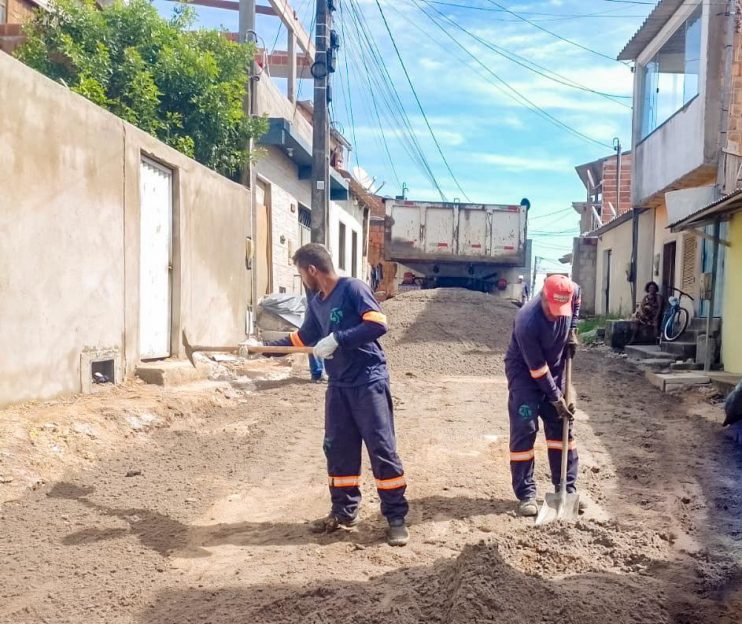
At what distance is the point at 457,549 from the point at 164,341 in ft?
17.8

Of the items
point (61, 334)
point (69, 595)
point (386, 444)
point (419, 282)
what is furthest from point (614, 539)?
point (419, 282)

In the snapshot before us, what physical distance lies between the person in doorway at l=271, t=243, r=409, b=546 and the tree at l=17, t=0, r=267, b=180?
628 cm

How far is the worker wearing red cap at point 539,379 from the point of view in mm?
4168

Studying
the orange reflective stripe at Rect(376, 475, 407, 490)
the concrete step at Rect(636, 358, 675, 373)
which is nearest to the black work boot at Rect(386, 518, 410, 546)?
the orange reflective stripe at Rect(376, 475, 407, 490)

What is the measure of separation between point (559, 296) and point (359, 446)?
1554 mm

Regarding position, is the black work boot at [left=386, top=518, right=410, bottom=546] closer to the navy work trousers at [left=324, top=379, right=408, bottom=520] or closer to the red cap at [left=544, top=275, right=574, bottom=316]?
the navy work trousers at [left=324, top=379, right=408, bottom=520]

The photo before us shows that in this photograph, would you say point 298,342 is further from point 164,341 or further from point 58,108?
point 164,341

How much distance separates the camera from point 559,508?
4066mm

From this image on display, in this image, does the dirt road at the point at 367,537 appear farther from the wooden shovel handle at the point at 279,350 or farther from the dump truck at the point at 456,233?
the dump truck at the point at 456,233

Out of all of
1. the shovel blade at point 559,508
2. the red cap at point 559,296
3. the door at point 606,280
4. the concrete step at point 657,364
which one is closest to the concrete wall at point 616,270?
the door at point 606,280

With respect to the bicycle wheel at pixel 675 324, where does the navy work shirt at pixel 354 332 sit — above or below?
above

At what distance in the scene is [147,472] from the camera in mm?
4957

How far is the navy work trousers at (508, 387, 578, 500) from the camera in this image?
4246mm

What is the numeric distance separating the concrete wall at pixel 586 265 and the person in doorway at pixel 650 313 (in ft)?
29.1
